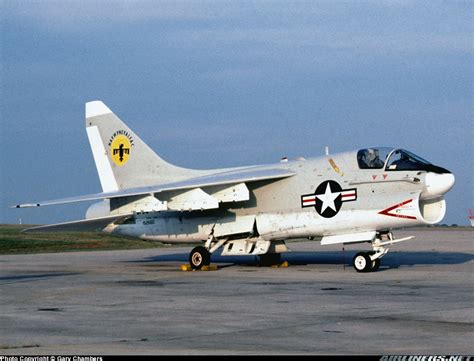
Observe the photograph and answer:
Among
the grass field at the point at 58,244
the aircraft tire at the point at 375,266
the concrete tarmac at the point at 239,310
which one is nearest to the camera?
the concrete tarmac at the point at 239,310

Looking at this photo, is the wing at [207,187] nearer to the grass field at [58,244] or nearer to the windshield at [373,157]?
the windshield at [373,157]

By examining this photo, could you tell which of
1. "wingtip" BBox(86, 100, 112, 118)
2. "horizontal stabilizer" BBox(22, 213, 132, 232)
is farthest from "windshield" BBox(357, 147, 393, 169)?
"wingtip" BBox(86, 100, 112, 118)

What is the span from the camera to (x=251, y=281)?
66.6ft

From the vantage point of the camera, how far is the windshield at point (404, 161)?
2186 centimetres

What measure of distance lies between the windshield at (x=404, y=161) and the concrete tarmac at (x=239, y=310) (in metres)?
2.75

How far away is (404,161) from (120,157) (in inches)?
376

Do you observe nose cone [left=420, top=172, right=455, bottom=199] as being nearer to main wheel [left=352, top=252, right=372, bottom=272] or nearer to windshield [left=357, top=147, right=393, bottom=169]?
windshield [left=357, top=147, right=393, bottom=169]

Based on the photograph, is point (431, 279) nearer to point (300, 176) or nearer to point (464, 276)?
point (464, 276)

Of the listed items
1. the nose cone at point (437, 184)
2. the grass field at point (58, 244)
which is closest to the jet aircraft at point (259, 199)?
the nose cone at point (437, 184)

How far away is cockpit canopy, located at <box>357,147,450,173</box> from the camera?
2183 centimetres

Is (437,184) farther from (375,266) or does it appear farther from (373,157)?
(375,266)

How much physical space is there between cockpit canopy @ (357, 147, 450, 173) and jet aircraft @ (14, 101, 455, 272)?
0.03 m

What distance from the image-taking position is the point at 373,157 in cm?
2252

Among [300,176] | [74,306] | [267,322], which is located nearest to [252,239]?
[300,176]
